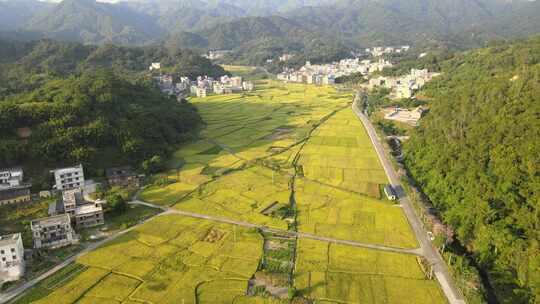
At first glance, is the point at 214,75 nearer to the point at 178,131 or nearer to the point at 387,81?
the point at 387,81

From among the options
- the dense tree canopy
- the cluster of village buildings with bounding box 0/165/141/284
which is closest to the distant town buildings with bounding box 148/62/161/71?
the dense tree canopy

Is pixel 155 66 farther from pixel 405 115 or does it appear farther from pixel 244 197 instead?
pixel 244 197

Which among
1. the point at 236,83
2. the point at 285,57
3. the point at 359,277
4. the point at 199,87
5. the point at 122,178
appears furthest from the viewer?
the point at 285,57

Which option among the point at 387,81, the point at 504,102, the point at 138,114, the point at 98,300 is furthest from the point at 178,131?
the point at 387,81

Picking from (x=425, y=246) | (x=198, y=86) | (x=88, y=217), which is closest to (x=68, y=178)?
(x=88, y=217)

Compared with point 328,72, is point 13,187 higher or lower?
lower
